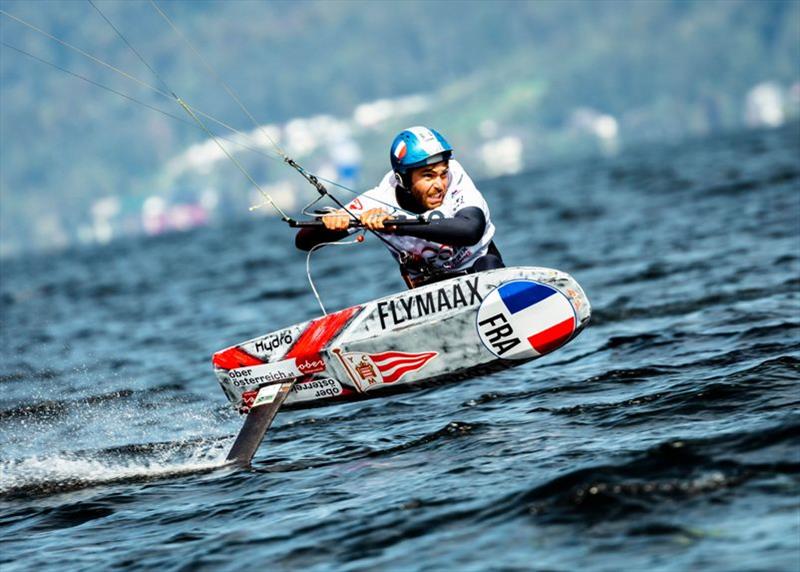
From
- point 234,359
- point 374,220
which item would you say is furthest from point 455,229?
point 234,359

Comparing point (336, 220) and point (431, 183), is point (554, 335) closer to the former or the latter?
point (431, 183)

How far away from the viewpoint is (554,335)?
10102mm

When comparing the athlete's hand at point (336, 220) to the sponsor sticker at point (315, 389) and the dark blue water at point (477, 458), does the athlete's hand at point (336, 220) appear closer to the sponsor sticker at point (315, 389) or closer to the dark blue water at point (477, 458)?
the sponsor sticker at point (315, 389)

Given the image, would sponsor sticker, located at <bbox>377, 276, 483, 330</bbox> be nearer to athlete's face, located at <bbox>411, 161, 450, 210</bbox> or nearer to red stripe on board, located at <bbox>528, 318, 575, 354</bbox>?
red stripe on board, located at <bbox>528, 318, 575, 354</bbox>

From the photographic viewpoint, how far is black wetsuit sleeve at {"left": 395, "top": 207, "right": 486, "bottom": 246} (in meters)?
9.69

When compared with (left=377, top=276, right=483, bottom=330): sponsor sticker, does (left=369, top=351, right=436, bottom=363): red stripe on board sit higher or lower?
lower

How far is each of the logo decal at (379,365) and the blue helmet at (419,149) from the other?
1682 mm

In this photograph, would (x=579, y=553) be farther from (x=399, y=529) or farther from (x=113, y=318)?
(x=113, y=318)

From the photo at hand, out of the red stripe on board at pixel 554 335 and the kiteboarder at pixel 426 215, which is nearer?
the kiteboarder at pixel 426 215

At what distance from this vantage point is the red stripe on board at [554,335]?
10.1m

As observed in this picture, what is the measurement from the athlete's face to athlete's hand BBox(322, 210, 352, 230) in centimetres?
84

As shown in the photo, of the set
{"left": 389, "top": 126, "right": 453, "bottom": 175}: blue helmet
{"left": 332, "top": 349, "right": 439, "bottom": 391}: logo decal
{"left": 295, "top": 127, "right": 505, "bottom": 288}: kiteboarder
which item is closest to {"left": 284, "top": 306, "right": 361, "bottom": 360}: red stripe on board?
{"left": 332, "top": 349, "right": 439, "bottom": 391}: logo decal

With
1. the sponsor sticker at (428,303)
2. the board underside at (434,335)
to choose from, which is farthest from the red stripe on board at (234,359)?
the sponsor sticker at (428,303)

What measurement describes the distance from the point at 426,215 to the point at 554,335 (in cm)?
154
